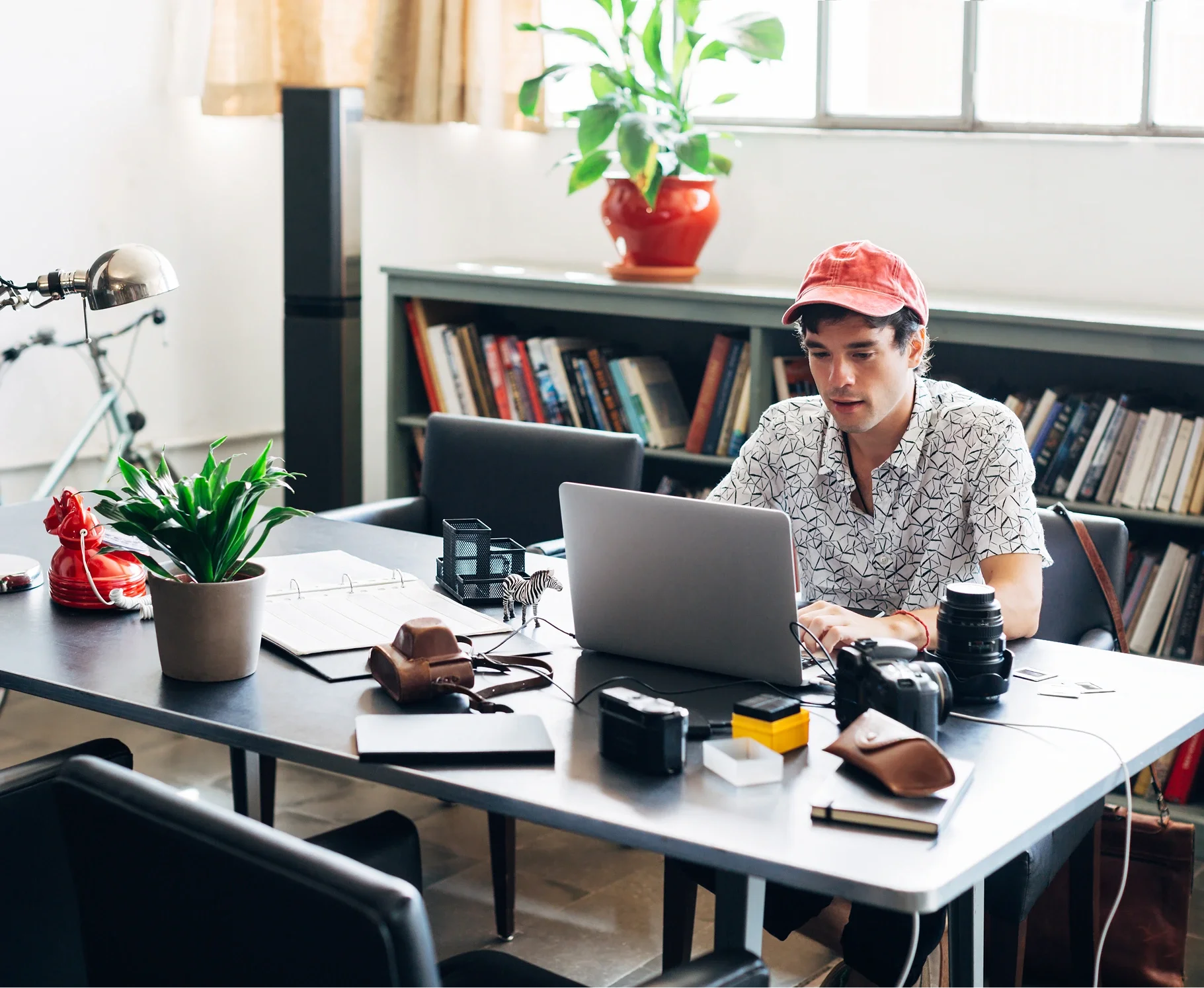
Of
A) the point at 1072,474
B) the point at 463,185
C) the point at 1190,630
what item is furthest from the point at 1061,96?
the point at 463,185

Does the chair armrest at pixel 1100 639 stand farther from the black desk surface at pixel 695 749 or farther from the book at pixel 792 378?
the book at pixel 792 378

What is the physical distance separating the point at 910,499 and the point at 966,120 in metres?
1.61

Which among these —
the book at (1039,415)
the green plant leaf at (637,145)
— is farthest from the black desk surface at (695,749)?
the green plant leaf at (637,145)

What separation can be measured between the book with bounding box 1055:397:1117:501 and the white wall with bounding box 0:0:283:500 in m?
2.74

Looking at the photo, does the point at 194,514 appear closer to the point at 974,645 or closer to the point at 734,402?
the point at 974,645

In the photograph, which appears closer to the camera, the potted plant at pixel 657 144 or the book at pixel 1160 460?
the book at pixel 1160 460

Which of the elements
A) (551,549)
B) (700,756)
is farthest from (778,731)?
(551,549)

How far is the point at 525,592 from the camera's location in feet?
6.64

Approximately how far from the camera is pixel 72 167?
4180 mm

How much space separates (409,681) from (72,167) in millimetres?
3056

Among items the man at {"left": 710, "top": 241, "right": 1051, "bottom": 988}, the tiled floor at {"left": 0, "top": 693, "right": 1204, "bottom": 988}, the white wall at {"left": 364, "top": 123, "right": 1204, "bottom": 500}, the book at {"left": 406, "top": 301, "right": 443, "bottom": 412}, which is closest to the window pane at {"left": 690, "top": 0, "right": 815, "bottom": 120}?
the white wall at {"left": 364, "top": 123, "right": 1204, "bottom": 500}

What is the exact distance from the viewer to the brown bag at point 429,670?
1679 mm

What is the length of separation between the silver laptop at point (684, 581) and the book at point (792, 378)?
5.20 ft

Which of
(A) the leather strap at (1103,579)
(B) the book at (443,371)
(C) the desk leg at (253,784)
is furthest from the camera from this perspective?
(B) the book at (443,371)
